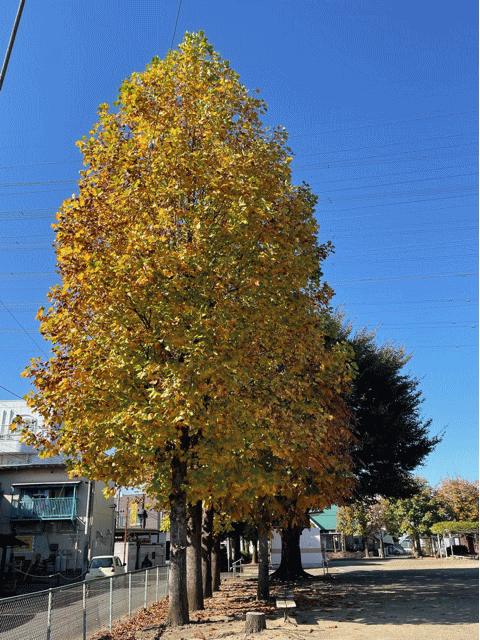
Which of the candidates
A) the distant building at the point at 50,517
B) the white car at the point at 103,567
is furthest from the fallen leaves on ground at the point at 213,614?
the distant building at the point at 50,517

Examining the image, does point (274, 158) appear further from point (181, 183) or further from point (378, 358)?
point (378, 358)

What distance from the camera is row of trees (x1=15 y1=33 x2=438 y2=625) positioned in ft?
33.5

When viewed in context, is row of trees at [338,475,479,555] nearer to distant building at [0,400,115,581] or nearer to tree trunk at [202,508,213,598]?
distant building at [0,400,115,581]

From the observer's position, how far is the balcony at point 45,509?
35.4 meters

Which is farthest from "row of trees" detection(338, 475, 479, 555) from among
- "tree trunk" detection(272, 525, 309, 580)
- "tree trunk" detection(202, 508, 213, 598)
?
"tree trunk" detection(202, 508, 213, 598)

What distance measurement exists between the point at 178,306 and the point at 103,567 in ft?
68.6

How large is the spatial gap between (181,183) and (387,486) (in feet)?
64.9

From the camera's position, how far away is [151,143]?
11.6 meters

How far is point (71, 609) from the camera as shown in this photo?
983 cm

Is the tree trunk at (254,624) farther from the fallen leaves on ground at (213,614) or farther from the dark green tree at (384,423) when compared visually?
the dark green tree at (384,423)

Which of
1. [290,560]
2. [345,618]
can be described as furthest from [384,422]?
[345,618]

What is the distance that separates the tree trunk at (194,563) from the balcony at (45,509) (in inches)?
915

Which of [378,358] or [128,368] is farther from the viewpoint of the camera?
[378,358]

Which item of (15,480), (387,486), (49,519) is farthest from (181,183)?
(15,480)
